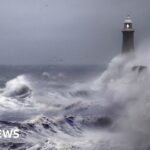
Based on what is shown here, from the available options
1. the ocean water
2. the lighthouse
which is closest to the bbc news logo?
the ocean water

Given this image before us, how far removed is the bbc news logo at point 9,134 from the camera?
20.0m

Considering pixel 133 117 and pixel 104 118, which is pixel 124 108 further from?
pixel 133 117

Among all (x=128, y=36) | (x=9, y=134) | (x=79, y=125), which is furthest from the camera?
(x=128, y=36)

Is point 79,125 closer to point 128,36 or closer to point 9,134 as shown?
point 9,134

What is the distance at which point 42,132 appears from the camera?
68.8 feet

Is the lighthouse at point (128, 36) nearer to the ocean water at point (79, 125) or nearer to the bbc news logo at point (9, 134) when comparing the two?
the ocean water at point (79, 125)

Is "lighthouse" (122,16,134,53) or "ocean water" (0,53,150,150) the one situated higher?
"lighthouse" (122,16,134,53)

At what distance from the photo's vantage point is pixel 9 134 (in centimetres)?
2072

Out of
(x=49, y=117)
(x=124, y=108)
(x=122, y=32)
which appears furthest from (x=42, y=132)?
(x=122, y=32)

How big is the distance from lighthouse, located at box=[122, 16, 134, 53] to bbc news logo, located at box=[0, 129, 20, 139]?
33841 mm

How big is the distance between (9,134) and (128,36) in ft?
114

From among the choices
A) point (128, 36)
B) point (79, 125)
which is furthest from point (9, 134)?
point (128, 36)

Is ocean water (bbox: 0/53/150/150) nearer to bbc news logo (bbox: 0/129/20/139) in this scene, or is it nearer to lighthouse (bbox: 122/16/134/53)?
bbc news logo (bbox: 0/129/20/139)

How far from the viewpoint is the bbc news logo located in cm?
1998
